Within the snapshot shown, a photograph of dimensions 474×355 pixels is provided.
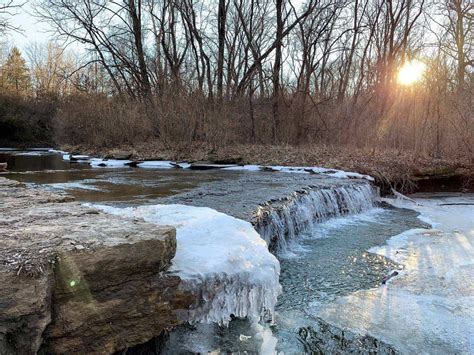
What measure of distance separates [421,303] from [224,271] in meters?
2.22

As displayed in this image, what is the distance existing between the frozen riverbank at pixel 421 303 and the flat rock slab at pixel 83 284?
1742 mm

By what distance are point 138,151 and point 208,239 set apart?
12684 millimetres

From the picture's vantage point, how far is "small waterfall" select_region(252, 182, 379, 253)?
5.76 metres

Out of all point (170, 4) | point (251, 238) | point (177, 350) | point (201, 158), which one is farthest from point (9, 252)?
point (170, 4)

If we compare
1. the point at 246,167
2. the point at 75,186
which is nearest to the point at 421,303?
the point at 75,186

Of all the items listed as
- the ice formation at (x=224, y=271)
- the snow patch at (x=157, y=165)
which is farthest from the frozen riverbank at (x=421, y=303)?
the snow patch at (x=157, y=165)

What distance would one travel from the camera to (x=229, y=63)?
18141 mm

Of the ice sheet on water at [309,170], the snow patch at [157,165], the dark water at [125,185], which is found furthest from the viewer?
the snow patch at [157,165]

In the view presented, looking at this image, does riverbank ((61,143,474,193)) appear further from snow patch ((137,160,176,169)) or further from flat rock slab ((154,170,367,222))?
flat rock slab ((154,170,367,222))

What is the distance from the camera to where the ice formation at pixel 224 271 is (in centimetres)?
291

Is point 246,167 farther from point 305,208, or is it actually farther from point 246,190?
point 305,208

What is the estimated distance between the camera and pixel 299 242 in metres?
6.38

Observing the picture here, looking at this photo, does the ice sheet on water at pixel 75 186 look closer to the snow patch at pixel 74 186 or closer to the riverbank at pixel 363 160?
the snow patch at pixel 74 186

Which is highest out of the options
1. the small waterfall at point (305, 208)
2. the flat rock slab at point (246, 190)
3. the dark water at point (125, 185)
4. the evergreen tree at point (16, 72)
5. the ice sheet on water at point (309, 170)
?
the evergreen tree at point (16, 72)
